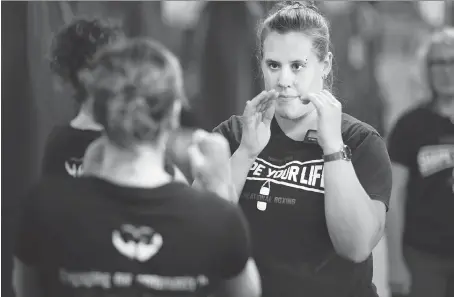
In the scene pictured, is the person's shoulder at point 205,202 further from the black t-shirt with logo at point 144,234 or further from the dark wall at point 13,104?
the dark wall at point 13,104

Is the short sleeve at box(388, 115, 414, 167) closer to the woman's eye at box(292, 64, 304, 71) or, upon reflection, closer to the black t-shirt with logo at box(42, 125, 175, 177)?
the woman's eye at box(292, 64, 304, 71)

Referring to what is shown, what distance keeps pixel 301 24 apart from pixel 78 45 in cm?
44

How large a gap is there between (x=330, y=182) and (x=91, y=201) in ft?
1.36

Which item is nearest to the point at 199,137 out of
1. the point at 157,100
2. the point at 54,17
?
the point at 157,100

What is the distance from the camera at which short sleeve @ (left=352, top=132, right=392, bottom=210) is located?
3.70ft

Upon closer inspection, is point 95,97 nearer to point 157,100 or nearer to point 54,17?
point 157,100

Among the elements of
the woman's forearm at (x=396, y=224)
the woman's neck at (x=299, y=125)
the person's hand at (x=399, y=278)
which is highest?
the woman's neck at (x=299, y=125)

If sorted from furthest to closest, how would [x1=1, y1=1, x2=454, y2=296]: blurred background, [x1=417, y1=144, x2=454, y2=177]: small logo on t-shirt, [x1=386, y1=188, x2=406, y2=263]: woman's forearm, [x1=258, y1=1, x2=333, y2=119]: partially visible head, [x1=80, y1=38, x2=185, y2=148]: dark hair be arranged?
[x1=386, y1=188, x2=406, y2=263]: woman's forearm
[x1=417, y1=144, x2=454, y2=177]: small logo on t-shirt
[x1=1, y1=1, x2=454, y2=296]: blurred background
[x1=258, y1=1, x2=333, y2=119]: partially visible head
[x1=80, y1=38, x2=185, y2=148]: dark hair

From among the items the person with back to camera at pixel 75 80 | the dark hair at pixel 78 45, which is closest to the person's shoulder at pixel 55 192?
the person with back to camera at pixel 75 80

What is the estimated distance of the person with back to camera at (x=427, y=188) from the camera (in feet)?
5.09

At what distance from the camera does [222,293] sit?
3.30 feet

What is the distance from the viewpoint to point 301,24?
117 centimetres

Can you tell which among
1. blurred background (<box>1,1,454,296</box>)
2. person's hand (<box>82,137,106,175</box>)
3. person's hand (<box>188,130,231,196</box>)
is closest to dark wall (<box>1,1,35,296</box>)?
blurred background (<box>1,1,454,296</box>)

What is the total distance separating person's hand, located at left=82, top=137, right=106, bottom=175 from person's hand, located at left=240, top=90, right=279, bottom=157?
282mm
